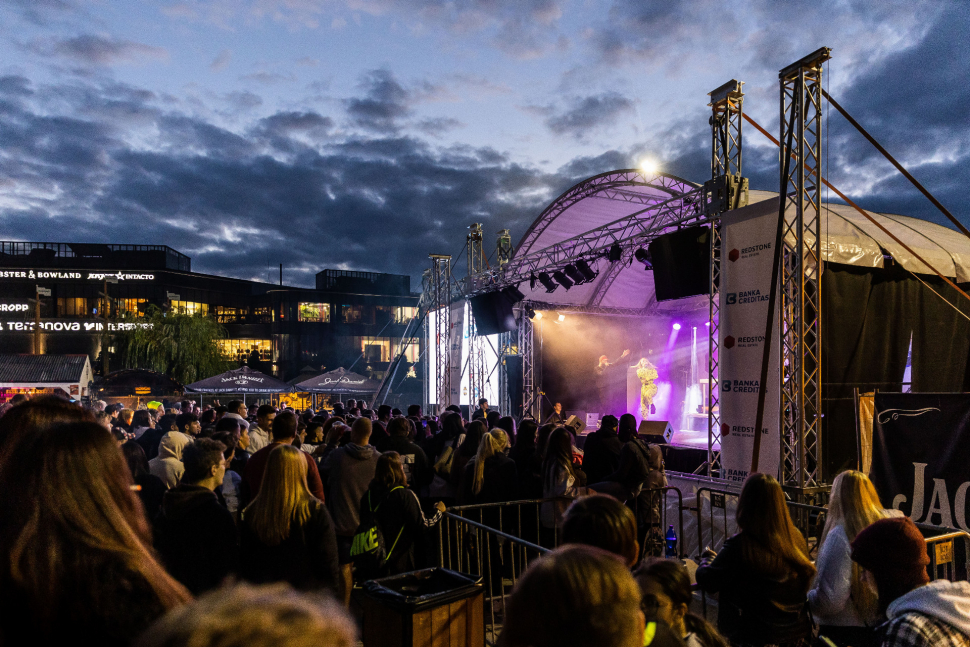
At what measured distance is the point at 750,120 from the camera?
839cm

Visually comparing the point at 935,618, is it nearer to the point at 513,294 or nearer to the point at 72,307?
the point at 513,294

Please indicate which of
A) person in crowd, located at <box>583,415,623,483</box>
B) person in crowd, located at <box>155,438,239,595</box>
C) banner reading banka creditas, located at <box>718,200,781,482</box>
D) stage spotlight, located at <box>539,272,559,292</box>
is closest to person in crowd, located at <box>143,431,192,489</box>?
person in crowd, located at <box>155,438,239,595</box>

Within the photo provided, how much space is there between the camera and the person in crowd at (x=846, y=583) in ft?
10.8

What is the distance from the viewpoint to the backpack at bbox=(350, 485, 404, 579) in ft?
15.5

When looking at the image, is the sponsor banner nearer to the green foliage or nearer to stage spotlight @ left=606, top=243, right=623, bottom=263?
stage spotlight @ left=606, top=243, right=623, bottom=263

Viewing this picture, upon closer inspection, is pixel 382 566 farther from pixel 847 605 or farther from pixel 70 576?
pixel 70 576

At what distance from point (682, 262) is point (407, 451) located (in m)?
6.05

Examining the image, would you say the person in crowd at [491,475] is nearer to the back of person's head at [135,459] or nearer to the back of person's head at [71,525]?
the back of person's head at [135,459]

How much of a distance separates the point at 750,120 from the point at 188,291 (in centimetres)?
4791

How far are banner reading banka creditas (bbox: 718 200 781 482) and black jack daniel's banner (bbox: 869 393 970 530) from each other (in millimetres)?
1522

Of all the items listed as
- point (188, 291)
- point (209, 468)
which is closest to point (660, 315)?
point (209, 468)

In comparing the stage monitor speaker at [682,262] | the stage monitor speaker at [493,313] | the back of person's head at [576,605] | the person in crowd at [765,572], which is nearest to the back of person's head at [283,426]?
the person in crowd at [765,572]

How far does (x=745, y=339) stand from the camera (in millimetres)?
8016

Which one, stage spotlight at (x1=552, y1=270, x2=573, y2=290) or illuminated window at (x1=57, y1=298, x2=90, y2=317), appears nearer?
stage spotlight at (x1=552, y1=270, x2=573, y2=290)
